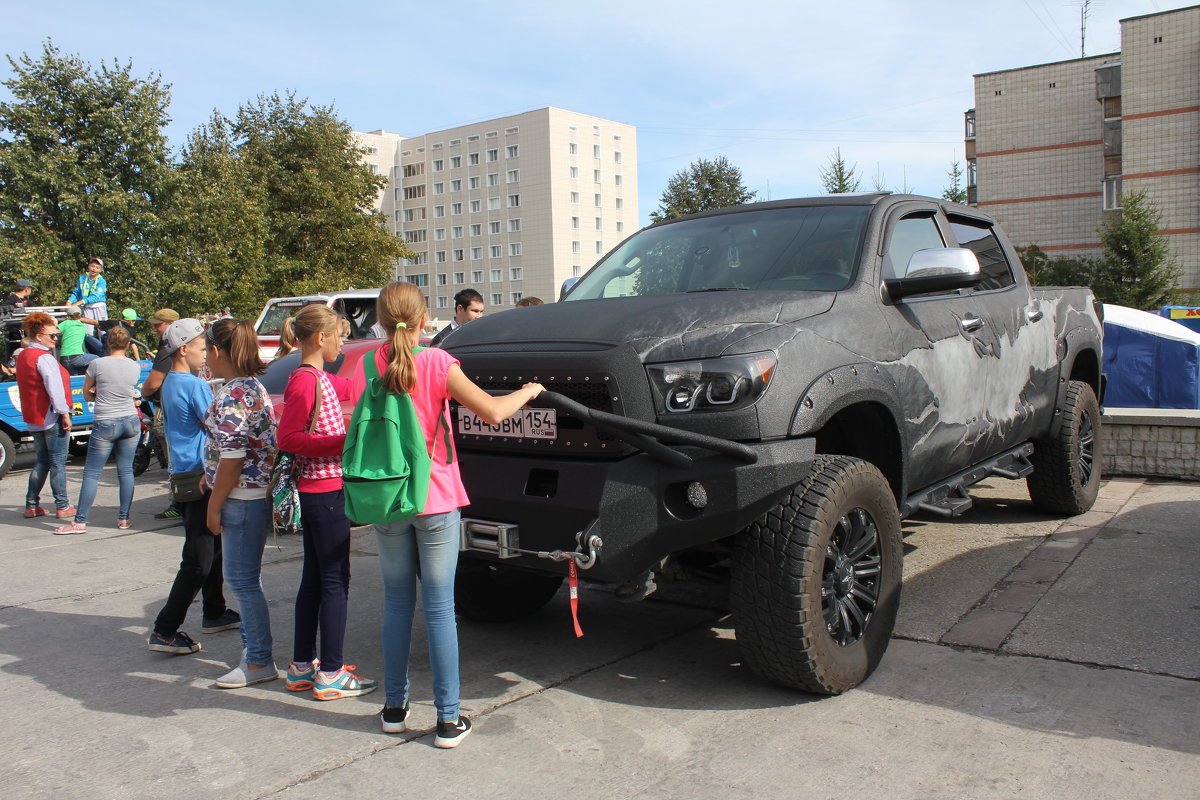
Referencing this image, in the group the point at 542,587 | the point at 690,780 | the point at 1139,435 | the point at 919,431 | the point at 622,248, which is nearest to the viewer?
the point at 690,780

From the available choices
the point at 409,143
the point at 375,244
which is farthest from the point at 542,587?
the point at 409,143

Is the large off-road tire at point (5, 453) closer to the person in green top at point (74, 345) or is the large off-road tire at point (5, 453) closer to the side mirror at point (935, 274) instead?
the person in green top at point (74, 345)

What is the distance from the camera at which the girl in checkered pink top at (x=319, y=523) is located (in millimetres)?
3871

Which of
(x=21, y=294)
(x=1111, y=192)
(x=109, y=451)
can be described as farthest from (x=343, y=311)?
(x=1111, y=192)

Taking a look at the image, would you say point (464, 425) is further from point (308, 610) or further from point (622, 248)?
point (622, 248)

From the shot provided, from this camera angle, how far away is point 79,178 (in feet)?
64.9

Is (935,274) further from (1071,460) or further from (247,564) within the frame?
(247,564)

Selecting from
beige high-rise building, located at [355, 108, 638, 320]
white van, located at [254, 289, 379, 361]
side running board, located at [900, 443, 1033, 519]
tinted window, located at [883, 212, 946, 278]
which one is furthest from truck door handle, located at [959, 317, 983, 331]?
beige high-rise building, located at [355, 108, 638, 320]

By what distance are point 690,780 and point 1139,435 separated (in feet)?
21.7

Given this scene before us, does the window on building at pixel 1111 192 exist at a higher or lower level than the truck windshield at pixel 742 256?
higher

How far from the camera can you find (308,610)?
4.05 m

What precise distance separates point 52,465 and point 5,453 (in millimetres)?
3311

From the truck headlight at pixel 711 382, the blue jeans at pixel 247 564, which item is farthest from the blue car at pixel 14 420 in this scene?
the truck headlight at pixel 711 382

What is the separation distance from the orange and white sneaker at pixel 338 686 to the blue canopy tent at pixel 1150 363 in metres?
8.15
